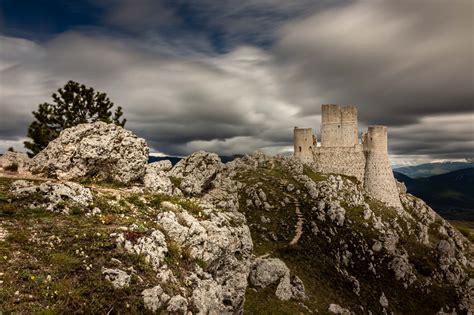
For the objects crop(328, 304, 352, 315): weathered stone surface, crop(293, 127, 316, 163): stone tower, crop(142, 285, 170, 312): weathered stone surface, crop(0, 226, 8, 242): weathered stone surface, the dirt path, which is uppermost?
crop(293, 127, 316, 163): stone tower

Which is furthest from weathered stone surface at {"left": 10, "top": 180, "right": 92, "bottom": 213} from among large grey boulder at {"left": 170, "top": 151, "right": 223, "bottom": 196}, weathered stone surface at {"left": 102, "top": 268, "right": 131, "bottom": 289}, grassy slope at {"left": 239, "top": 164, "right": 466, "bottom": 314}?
grassy slope at {"left": 239, "top": 164, "right": 466, "bottom": 314}

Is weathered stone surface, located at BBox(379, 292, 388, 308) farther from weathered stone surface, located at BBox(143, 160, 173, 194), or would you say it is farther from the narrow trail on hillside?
weathered stone surface, located at BBox(143, 160, 173, 194)

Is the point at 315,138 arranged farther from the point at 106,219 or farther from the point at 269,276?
the point at 106,219

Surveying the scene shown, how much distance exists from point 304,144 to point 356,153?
16571 millimetres

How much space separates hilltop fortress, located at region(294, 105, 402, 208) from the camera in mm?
105375

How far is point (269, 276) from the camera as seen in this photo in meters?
50.6

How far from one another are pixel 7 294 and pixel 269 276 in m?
43.5

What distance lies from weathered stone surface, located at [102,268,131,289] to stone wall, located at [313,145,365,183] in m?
100

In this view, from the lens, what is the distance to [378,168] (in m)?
106

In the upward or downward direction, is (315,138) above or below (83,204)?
above

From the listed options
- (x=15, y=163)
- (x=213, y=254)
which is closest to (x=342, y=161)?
(x=213, y=254)

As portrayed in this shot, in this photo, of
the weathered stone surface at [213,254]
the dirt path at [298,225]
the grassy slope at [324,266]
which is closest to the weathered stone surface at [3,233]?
the weathered stone surface at [213,254]

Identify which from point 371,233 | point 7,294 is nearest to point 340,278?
point 371,233

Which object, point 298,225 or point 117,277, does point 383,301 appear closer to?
point 298,225
